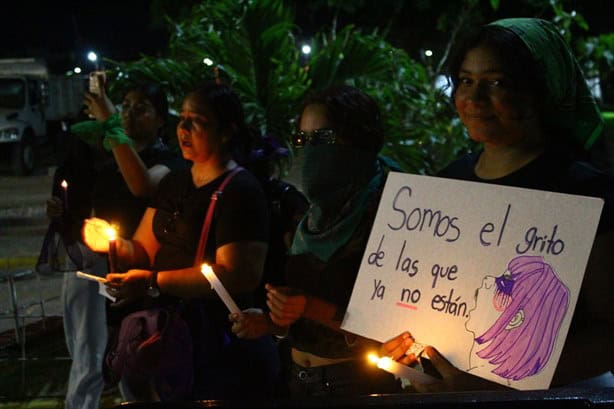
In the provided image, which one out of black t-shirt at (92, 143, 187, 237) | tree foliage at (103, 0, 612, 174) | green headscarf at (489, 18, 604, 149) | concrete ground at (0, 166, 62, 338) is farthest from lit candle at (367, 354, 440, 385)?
concrete ground at (0, 166, 62, 338)

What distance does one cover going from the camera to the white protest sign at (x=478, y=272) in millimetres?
1739

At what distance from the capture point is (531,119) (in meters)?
1.96

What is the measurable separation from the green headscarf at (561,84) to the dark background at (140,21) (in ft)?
40.2

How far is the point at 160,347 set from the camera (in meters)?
2.98

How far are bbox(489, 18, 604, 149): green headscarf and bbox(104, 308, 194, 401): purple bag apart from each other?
160 centimetres

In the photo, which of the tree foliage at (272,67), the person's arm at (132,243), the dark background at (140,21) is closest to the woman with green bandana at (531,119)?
the person's arm at (132,243)

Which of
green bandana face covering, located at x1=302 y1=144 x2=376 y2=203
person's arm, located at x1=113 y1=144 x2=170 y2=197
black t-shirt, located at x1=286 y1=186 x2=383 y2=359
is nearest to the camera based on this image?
black t-shirt, located at x1=286 y1=186 x2=383 y2=359

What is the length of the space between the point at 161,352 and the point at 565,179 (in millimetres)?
1666

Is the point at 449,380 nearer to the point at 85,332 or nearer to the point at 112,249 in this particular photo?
the point at 112,249

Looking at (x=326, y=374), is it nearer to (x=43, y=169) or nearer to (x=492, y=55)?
(x=492, y=55)

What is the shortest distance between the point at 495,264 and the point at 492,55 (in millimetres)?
501

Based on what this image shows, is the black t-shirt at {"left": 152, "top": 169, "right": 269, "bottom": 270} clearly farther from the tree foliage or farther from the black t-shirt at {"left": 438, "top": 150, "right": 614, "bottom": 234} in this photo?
the tree foliage

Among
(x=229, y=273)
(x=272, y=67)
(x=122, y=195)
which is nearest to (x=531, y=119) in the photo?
(x=229, y=273)

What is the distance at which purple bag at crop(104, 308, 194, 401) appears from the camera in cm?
298
